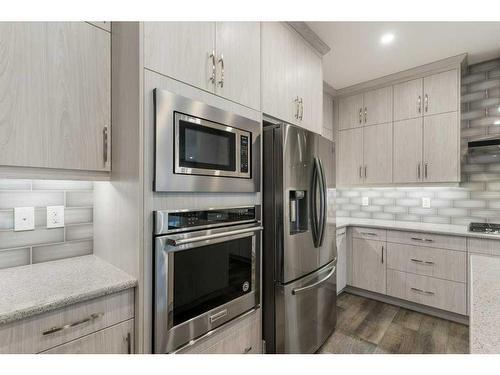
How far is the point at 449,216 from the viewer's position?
9.18ft

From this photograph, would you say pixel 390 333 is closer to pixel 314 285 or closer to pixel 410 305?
pixel 410 305

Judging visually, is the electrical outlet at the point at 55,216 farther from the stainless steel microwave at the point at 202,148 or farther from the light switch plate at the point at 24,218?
the stainless steel microwave at the point at 202,148

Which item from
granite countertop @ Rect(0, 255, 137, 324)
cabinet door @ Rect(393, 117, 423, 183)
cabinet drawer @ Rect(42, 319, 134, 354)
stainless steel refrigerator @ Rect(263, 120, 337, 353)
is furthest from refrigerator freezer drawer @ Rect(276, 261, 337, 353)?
cabinet door @ Rect(393, 117, 423, 183)

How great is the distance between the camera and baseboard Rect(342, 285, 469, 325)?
2.35 metres

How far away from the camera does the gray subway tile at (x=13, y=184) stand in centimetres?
121

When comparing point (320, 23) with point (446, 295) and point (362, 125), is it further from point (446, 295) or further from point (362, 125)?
point (446, 295)

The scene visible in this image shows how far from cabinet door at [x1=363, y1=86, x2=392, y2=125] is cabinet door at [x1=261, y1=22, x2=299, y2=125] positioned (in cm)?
163

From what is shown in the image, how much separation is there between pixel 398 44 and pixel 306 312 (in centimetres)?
243

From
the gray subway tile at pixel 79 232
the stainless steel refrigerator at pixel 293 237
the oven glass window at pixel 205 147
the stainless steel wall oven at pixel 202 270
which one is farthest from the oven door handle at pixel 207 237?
the gray subway tile at pixel 79 232

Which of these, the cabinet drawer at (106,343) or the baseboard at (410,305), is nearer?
the cabinet drawer at (106,343)

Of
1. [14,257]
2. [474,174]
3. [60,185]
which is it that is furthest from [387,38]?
[14,257]

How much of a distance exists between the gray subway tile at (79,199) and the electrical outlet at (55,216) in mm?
49

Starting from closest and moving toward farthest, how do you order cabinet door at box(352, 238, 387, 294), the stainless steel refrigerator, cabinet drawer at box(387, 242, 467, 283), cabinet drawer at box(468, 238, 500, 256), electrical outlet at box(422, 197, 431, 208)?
the stainless steel refrigerator
cabinet drawer at box(468, 238, 500, 256)
cabinet drawer at box(387, 242, 467, 283)
cabinet door at box(352, 238, 387, 294)
electrical outlet at box(422, 197, 431, 208)

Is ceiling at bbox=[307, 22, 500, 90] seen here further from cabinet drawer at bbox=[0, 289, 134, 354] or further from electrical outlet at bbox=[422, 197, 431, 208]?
cabinet drawer at bbox=[0, 289, 134, 354]
